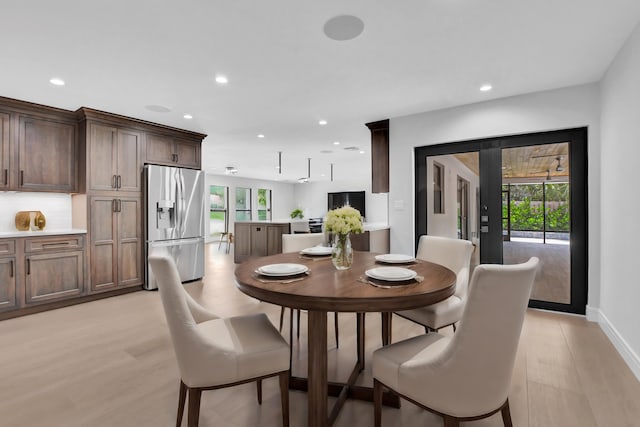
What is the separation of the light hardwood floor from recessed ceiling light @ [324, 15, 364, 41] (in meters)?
2.38

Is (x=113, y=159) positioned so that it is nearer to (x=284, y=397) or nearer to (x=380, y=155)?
(x=380, y=155)

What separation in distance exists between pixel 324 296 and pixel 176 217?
3.96m

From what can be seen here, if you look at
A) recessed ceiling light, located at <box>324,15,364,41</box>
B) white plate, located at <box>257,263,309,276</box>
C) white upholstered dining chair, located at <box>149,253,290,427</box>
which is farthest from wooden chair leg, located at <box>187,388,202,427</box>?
recessed ceiling light, located at <box>324,15,364,41</box>

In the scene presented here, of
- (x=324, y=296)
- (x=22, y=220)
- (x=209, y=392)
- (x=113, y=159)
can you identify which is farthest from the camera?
(x=113, y=159)

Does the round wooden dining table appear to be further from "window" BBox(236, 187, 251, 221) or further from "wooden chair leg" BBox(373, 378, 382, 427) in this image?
"window" BBox(236, 187, 251, 221)

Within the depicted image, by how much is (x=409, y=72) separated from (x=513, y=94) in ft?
4.58

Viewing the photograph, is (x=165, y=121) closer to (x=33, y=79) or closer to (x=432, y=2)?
(x=33, y=79)

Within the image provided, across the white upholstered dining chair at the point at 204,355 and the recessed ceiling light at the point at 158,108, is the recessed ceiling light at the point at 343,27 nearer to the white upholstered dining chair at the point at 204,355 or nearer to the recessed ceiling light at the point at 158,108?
the white upholstered dining chair at the point at 204,355

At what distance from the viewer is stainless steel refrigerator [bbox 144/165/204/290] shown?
4.34 m

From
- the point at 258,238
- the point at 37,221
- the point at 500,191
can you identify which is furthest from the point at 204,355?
the point at 258,238

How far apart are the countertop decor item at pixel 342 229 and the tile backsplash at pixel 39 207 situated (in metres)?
4.11

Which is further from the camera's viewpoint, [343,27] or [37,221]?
[37,221]

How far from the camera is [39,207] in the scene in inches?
154

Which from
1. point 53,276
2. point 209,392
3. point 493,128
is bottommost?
point 209,392
